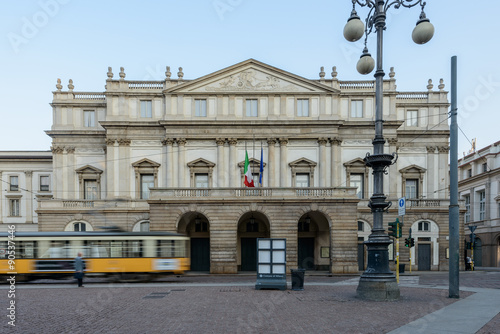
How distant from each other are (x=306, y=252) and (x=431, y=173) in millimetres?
14424

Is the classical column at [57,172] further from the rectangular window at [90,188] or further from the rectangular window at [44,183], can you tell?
the rectangular window at [44,183]

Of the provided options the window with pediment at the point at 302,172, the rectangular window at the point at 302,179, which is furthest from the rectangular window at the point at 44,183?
the rectangular window at the point at 302,179

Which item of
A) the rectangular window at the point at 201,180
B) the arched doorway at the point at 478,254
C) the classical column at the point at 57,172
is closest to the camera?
the rectangular window at the point at 201,180

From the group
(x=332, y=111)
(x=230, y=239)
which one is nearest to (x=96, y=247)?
(x=230, y=239)

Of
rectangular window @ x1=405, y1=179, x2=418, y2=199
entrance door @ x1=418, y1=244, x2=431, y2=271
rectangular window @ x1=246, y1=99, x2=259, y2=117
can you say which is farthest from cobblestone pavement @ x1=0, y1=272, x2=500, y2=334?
rectangular window @ x1=405, y1=179, x2=418, y2=199

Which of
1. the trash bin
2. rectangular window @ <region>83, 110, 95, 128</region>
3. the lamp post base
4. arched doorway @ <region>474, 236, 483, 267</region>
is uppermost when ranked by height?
rectangular window @ <region>83, 110, 95, 128</region>

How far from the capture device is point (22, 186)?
52.4 meters

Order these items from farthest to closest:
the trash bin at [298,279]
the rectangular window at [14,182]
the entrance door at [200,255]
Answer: the rectangular window at [14,182]
the entrance door at [200,255]
the trash bin at [298,279]

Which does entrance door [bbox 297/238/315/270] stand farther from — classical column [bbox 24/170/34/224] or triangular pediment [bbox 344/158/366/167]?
classical column [bbox 24/170/34/224]

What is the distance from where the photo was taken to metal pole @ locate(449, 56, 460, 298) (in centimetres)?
1748

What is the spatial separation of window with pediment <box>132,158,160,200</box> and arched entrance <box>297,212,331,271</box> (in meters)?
14.0

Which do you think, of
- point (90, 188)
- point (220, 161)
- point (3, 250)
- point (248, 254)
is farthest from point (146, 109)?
point (3, 250)

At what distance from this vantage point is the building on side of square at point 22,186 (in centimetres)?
5219

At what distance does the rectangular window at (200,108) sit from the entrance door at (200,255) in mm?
11438
